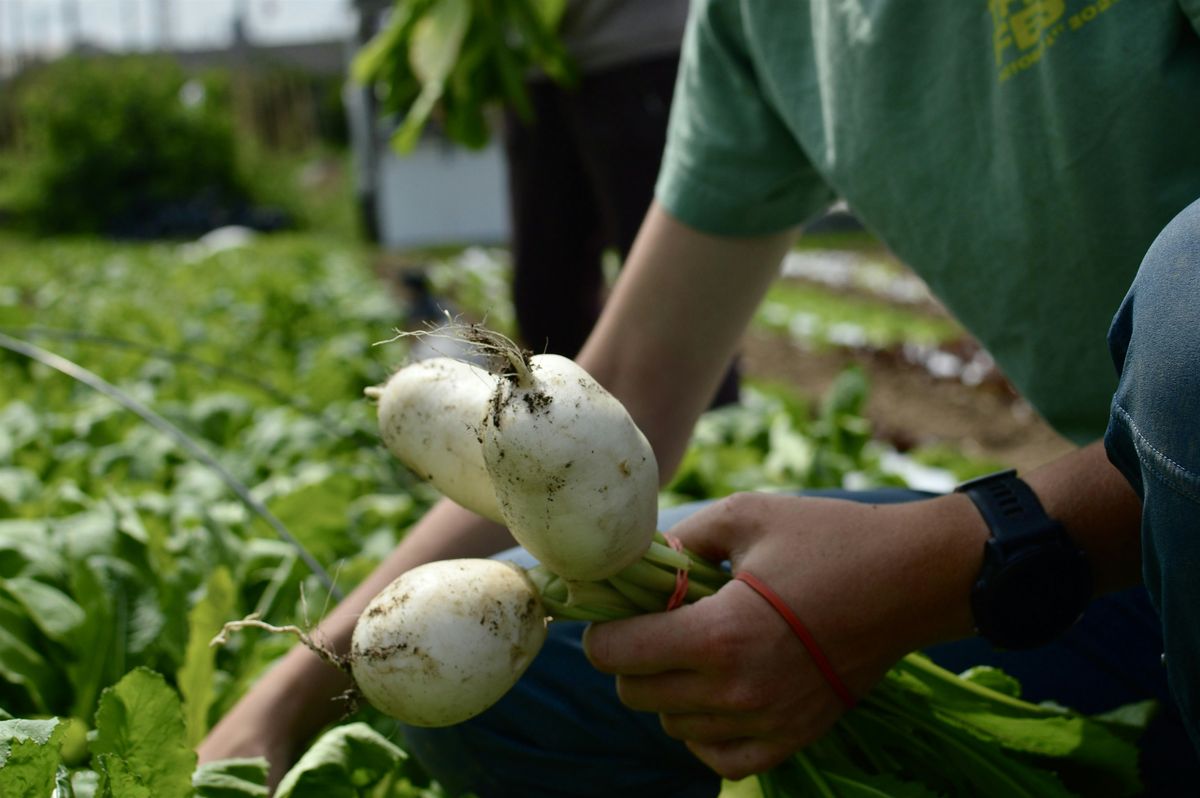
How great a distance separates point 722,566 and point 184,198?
1791 cm

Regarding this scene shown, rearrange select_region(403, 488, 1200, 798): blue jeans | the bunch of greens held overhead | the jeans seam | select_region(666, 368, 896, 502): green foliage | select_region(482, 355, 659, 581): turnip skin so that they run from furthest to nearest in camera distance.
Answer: the bunch of greens held overhead, select_region(666, 368, 896, 502): green foliage, select_region(403, 488, 1200, 798): blue jeans, select_region(482, 355, 659, 581): turnip skin, the jeans seam

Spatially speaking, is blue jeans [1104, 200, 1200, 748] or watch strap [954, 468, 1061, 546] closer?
blue jeans [1104, 200, 1200, 748]

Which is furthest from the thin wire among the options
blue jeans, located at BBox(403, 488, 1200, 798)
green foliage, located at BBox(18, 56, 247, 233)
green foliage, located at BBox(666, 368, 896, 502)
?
green foliage, located at BBox(18, 56, 247, 233)

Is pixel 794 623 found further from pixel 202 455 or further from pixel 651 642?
pixel 202 455

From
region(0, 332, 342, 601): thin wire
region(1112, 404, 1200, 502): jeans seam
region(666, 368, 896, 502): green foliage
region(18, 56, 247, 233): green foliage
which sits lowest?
region(18, 56, 247, 233): green foliage

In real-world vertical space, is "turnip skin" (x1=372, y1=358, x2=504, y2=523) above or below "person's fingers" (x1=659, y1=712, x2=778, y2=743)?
above

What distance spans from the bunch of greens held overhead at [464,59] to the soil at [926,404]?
1355 mm

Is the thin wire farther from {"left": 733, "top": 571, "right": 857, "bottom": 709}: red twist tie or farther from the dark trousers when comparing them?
the dark trousers

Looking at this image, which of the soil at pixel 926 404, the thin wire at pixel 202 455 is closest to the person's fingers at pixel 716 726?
the thin wire at pixel 202 455

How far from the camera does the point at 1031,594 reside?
1.10 meters

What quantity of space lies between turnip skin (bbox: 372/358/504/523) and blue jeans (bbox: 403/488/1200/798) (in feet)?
0.76

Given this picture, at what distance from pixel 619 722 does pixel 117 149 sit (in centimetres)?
1825

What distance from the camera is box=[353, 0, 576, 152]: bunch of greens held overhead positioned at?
10.00ft

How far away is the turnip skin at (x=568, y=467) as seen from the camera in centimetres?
95
